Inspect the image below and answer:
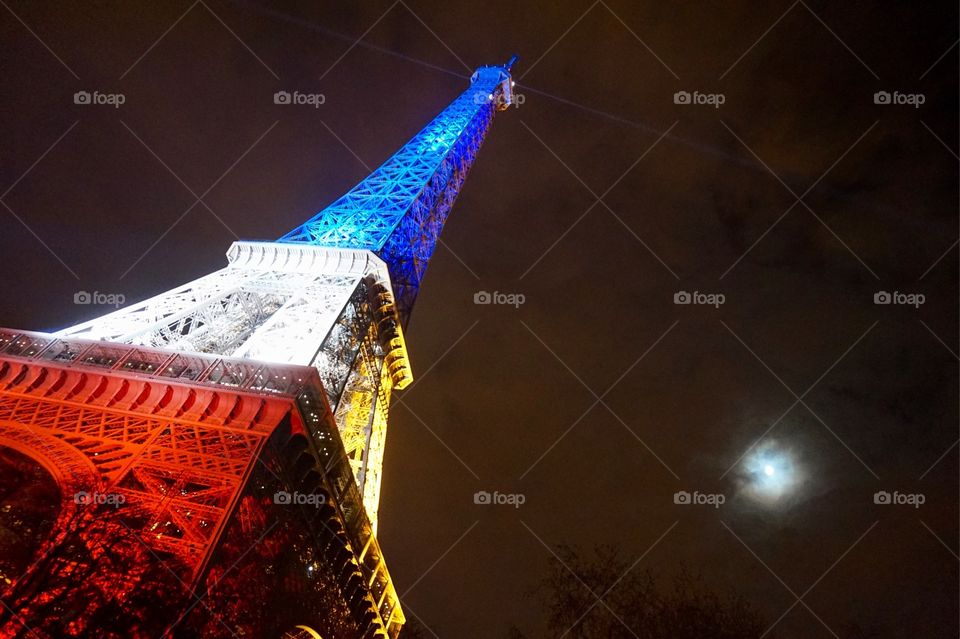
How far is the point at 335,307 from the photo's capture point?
18.1m

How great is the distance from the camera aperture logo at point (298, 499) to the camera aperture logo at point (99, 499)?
11.6ft

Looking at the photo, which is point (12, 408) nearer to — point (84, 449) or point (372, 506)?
point (84, 449)

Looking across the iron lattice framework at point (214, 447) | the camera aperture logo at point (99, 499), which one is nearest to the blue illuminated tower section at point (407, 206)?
the iron lattice framework at point (214, 447)

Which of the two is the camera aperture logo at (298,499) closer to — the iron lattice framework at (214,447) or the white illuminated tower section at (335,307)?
the iron lattice framework at (214,447)

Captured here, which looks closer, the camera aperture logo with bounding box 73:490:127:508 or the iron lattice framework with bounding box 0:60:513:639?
the iron lattice framework with bounding box 0:60:513:639

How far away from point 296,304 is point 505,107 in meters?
37.2

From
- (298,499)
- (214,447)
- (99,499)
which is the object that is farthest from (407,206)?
(99,499)

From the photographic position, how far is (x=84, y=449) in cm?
978

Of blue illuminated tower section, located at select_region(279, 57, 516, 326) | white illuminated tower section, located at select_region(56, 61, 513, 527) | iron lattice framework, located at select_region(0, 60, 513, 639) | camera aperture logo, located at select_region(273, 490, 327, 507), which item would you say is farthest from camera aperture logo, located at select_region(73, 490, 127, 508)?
blue illuminated tower section, located at select_region(279, 57, 516, 326)

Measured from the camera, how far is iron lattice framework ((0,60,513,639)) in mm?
7820

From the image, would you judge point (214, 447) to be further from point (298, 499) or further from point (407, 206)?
point (407, 206)

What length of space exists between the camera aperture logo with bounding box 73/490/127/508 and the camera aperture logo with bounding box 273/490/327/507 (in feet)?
11.6

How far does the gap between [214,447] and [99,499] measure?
184 centimetres

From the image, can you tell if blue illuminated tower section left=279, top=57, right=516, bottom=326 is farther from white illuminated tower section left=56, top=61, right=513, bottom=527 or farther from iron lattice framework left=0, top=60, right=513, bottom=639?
iron lattice framework left=0, top=60, right=513, bottom=639
